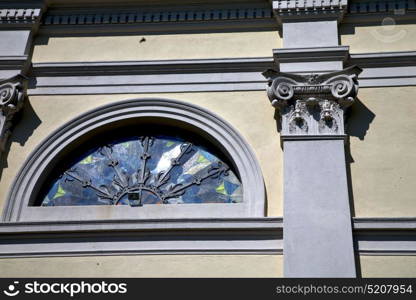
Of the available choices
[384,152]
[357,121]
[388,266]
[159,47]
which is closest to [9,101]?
[159,47]

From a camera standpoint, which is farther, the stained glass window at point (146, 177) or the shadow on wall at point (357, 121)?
the stained glass window at point (146, 177)

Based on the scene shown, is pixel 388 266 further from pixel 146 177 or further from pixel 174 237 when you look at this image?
pixel 146 177

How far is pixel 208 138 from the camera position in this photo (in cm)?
907

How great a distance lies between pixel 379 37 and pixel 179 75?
286cm

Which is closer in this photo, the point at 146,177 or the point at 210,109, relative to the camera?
the point at 146,177

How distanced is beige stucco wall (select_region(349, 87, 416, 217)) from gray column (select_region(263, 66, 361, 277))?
0.87 ft

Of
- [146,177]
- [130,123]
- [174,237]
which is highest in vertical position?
[130,123]

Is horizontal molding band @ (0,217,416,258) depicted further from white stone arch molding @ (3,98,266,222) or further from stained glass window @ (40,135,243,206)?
stained glass window @ (40,135,243,206)

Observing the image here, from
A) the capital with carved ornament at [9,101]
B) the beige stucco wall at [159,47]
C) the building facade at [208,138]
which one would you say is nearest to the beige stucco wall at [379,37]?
the building facade at [208,138]

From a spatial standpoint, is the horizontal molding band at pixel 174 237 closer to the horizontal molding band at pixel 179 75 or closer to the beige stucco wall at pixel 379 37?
the horizontal molding band at pixel 179 75

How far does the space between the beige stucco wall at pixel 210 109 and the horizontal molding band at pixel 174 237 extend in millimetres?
600

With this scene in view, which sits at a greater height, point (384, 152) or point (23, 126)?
point (23, 126)

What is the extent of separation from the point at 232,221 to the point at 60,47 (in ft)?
13.2

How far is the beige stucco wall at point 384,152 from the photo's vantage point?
26.7 ft
